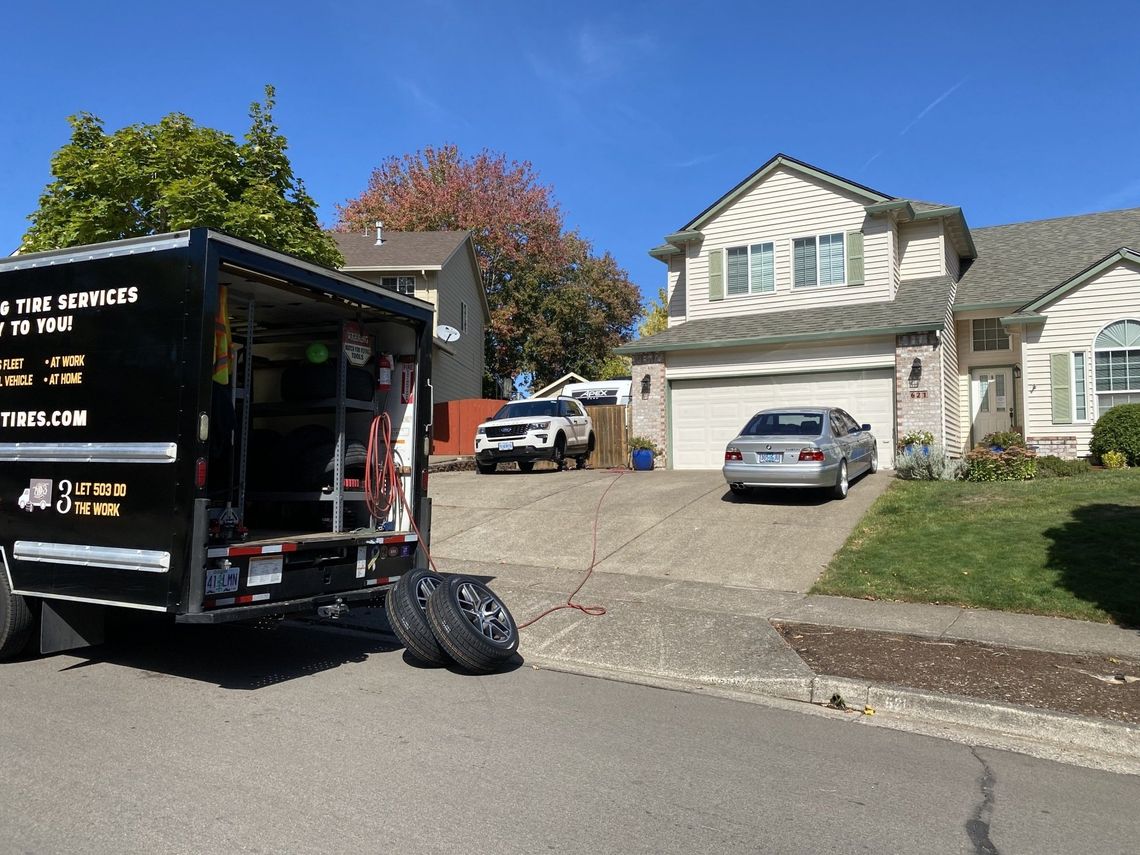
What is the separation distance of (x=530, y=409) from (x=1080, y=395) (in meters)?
11.7

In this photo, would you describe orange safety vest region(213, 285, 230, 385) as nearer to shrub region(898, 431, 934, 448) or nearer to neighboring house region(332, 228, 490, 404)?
shrub region(898, 431, 934, 448)

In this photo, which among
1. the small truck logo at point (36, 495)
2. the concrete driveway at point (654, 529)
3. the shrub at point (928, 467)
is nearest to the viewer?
the small truck logo at point (36, 495)

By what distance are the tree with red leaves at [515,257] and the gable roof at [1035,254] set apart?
829 inches

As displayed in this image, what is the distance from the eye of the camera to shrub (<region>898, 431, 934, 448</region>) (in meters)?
16.4

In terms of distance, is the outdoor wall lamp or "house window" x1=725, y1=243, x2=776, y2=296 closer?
the outdoor wall lamp

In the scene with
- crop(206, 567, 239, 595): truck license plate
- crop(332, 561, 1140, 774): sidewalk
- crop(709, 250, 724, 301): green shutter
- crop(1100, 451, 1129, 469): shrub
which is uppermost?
crop(709, 250, 724, 301): green shutter

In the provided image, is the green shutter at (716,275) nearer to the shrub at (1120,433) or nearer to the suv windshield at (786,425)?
the suv windshield at (786,425)

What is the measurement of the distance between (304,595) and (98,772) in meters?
2.11

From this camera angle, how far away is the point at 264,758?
4531 mm

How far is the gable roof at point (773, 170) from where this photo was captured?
64.0 ft

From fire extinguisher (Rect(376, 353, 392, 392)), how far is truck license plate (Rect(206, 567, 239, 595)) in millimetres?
2378

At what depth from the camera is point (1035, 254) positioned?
866 inches

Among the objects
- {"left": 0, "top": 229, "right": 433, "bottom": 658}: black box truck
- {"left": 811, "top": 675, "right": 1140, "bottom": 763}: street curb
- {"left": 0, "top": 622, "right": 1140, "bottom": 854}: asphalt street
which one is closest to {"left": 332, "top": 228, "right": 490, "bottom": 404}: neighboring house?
{"left": 0, "top": 229, "right": 433, "bottom": 658}: black box truck

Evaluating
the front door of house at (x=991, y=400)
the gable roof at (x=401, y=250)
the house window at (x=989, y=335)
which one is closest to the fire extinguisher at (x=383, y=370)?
the front door of house at (x=991, y=400)
